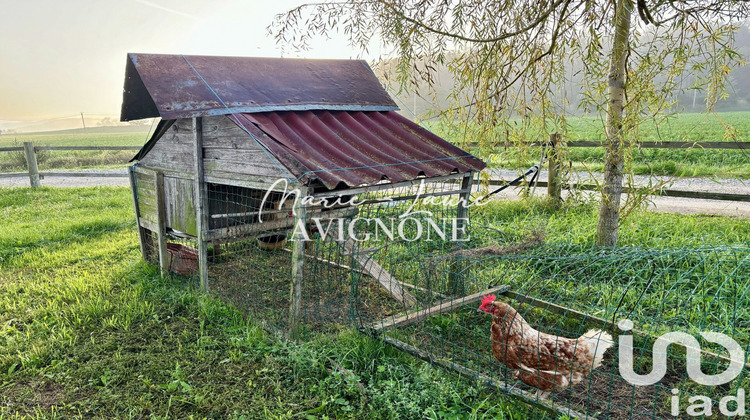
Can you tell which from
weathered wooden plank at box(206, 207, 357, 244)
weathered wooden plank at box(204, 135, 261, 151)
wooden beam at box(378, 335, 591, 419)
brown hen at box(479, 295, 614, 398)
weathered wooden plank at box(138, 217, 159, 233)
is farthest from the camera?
weathered wooden plank at box(138, 217, 159, 233)

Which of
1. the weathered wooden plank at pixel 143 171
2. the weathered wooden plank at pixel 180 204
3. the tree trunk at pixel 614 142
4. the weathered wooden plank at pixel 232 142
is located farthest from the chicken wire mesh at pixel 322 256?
the tree trunk at pixel 614 142

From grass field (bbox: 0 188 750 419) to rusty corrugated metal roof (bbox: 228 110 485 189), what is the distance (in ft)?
4.77

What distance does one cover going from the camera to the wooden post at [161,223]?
5.66m

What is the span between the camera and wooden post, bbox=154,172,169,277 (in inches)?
223

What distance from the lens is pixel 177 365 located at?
12.8 feet

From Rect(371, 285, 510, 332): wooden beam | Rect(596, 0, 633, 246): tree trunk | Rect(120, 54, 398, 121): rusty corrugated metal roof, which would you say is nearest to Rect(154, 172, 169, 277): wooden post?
Rect(120, 54, 398, 121): rusty corrugated metal roof

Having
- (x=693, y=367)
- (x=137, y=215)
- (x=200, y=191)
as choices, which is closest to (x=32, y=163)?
(x=137, y=215)

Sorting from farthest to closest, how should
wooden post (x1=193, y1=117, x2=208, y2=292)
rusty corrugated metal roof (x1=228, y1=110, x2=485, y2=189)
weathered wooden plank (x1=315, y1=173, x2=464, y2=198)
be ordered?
wooden post (x1=193, y1=117, x2=208, y2=292) → rusty corrugated metal roof (x1=228, y1=110, x2=485, y2=189) → weathered wooden plank (x1=315, y1=173, x2=464, y2=198)

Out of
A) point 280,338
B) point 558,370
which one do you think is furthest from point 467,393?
point 280,338

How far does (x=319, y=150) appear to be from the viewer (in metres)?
4.52

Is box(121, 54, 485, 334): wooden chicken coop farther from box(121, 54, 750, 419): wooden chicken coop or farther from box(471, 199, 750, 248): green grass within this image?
box(471, 199, 750, 248): green grass

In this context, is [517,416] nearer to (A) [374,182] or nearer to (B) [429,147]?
(A) [374,182]

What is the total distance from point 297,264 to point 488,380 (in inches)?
71.3

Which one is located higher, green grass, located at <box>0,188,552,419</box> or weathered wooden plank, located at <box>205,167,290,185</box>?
weathered wooden plank, located at <box>205,167,290,185</box>
